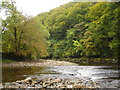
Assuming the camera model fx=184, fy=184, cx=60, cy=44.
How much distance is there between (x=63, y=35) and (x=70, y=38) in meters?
6.33

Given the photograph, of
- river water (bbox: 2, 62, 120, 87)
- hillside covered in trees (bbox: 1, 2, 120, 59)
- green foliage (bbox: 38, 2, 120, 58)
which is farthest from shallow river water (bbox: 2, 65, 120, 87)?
green foliage (bbox: 38, 2, 120, 58)

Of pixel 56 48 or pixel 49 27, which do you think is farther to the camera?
pixel 49 27

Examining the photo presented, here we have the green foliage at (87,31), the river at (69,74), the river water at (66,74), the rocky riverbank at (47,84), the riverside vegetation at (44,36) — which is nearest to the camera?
the rocky riverbank at (47,84)

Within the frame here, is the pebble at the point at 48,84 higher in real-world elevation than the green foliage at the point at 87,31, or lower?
lower

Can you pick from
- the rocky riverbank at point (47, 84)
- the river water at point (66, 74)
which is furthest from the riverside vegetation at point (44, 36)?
the rocky riverbank at point (47, 84)

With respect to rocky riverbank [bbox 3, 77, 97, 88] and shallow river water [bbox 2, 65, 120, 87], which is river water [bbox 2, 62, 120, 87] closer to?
shallow river water [bbox 2, 65, 120, 87]

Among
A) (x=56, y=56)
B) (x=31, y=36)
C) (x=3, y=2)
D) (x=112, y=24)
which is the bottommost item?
(x=56, y=56)

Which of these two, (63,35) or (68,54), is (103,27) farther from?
(63,35)

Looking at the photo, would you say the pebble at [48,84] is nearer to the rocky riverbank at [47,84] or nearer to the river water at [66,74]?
the rocky riverbank at [47,84]

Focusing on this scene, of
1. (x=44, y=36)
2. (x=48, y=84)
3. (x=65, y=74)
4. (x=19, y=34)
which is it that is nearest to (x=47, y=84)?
(x=48, y=84)

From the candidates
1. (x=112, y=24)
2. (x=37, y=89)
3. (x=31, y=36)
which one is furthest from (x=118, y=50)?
(x=37, y=89)

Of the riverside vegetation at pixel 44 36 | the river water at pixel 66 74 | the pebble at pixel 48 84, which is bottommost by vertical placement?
the river water at pixel 66 74

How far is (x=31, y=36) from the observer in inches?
953

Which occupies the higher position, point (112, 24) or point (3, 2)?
point (3, 2)
